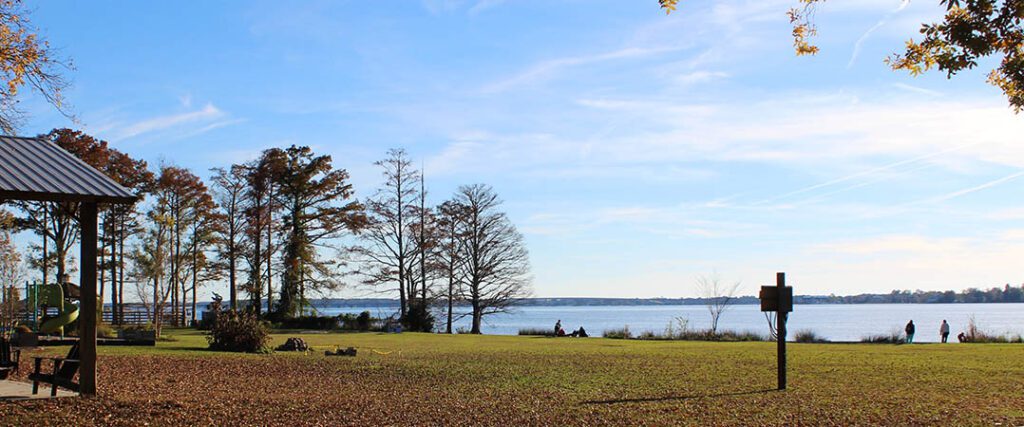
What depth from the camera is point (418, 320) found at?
5191 cm

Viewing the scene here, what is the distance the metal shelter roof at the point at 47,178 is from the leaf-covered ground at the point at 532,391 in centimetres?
263

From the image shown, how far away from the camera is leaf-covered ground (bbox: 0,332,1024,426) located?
1120 centimetres

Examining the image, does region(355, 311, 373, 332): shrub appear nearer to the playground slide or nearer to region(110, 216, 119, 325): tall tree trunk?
region(110, 216, 119, 325): tall tree trunk

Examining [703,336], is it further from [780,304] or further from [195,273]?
[195,273]

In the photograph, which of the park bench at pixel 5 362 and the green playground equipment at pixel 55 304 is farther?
the green playground equipment at pixel 55 304

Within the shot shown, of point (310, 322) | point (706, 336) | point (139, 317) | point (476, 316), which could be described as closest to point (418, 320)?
point (310, 322)

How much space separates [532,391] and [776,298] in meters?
4.52

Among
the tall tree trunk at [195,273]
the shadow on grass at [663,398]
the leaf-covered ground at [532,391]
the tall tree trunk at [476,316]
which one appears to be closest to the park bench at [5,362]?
the leaf-covered ground at [532,391]

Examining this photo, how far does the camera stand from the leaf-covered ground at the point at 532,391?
11195mm

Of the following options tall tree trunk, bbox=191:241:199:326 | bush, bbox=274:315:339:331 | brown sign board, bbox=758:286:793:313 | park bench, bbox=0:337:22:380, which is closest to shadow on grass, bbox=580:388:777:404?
brown sign board, bbox=758:286:793:313

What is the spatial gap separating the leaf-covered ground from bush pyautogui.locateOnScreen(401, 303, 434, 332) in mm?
27621

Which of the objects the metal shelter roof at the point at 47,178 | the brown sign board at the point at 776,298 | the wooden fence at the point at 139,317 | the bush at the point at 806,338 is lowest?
the bush at the point at 806,338

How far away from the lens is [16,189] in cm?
1069

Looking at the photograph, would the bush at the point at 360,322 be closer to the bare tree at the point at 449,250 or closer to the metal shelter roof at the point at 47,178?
the bare tree at the point at 449,250
